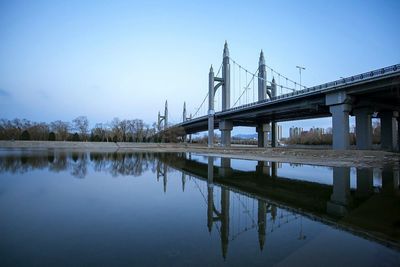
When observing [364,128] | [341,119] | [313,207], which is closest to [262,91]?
[364,128]

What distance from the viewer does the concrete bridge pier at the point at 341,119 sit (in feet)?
109

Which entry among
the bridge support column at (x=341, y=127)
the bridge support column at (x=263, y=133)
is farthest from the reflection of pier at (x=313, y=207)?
the bridge support column at (x=263, y=133)

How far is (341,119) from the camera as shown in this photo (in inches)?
1325

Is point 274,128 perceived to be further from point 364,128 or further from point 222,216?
point 222,216

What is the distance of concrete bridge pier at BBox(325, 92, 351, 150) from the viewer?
33.3 m

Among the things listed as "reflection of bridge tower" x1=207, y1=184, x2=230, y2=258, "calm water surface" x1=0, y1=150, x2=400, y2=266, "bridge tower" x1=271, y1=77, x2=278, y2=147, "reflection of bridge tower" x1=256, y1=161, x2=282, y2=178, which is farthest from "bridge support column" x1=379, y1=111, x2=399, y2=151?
"reflection of bridge tower" x1=207, y1=184, x2=230, y2=258

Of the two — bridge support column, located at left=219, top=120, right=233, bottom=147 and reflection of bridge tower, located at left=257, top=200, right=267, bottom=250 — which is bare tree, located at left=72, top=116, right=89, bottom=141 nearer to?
bridge support column, located at left=219, top=120, right=233, bottom=147

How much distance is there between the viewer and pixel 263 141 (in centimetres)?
7294

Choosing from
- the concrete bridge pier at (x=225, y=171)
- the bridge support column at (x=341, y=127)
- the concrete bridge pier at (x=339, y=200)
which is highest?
the bridge support column at (x=341, y=127)

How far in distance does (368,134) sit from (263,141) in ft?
121

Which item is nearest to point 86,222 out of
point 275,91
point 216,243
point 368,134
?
point 216,243

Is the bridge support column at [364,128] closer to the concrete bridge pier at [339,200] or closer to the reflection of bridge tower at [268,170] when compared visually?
the reflection of bridge tower at [268,170]

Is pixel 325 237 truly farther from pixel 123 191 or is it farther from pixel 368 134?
pixel 368 134

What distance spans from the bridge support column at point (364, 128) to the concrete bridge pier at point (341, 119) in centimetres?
497
